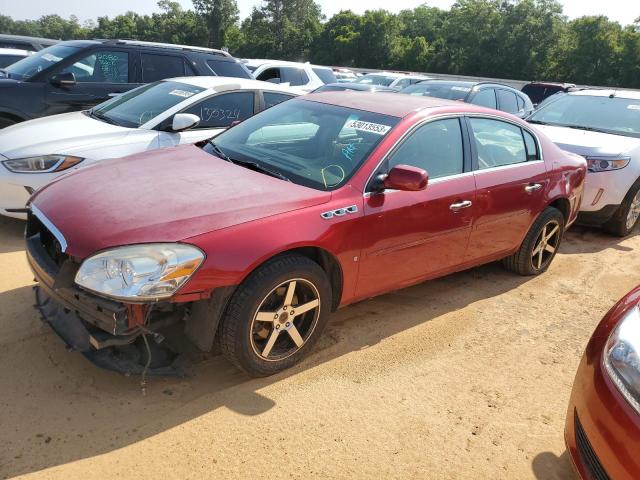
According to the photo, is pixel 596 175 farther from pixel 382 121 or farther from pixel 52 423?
pixel 52 423

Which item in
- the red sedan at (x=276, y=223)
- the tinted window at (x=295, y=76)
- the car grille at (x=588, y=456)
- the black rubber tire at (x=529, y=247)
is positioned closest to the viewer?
the car grille at (x=588, y=456)

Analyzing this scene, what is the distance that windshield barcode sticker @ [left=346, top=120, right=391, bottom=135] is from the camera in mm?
3670

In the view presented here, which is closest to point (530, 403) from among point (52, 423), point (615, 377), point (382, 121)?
point (615, 377)

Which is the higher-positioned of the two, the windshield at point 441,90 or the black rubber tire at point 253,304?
the windshield at point 441,90

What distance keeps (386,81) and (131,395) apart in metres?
15.3

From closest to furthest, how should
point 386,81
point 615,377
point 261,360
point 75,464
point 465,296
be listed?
point 615,377 < point 75,464 < point 261,360 < point 465,296 < point 386,81

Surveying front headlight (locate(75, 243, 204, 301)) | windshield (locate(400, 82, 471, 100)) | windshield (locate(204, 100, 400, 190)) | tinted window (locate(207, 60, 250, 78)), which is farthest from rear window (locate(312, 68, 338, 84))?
front headlight (locate(75, 243, 204, 301))

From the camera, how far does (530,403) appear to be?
3.22 meters

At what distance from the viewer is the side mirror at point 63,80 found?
21.5 ft

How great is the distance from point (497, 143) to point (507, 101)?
6.26 m

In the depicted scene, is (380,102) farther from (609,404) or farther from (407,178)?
(609,404)

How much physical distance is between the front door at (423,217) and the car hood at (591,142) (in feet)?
9.35

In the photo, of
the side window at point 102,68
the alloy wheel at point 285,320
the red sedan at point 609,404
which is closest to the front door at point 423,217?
the alloy wheel at point 285,320

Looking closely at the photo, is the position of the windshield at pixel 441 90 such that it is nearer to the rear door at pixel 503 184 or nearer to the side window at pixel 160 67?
the side window at pixel 160 67
